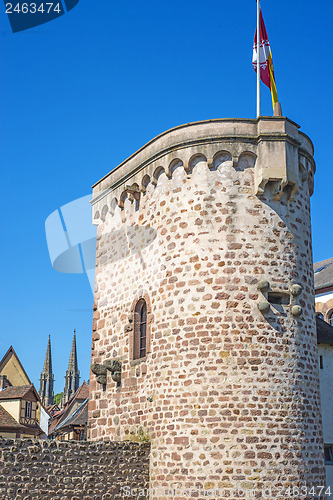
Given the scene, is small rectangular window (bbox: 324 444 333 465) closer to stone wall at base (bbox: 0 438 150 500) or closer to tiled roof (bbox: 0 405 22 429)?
Result: stone wall at base (bbox: 0 438 150 500)

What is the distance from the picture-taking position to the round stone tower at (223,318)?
42.6 feet

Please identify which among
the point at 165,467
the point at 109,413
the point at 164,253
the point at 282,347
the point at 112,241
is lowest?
the point at 165,467

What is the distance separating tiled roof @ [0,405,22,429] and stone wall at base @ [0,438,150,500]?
22711mm

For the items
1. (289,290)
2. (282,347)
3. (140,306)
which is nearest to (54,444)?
(140,306)

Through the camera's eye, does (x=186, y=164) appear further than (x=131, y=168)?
No

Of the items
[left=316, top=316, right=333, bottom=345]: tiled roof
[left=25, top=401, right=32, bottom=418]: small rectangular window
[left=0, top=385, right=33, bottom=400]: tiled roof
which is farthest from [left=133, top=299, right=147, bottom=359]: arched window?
[left=25, top=401, right=32, bottom=418]: small rectangular window

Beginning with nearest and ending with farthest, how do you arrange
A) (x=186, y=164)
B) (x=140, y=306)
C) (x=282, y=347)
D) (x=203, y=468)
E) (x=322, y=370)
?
1. (x=203, y=468)
2. (x=282, y=347)
3. (x=186, y=164)
4. (x=140, y=306)
5. (x=322, y=370)

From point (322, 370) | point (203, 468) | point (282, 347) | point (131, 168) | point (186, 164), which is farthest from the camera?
point (322, 370)

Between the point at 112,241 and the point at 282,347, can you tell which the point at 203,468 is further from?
the point at 112,241

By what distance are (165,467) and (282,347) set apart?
390 centimetres

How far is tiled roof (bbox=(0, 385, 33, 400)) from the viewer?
38594 millimetres

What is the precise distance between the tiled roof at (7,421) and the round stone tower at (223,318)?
2063 centimetres

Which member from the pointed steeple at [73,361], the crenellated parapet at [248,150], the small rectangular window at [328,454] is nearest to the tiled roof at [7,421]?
the small rectangular window at [328,454]

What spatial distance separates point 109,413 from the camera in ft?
54.2
